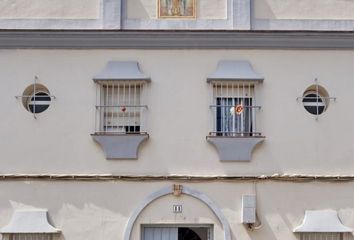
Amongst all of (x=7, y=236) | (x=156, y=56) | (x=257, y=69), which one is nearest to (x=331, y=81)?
(x=257, y=69)

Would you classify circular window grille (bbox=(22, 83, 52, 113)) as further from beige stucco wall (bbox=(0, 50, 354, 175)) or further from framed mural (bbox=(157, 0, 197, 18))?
framed mural (bbox=(157, 0, 197, 18))

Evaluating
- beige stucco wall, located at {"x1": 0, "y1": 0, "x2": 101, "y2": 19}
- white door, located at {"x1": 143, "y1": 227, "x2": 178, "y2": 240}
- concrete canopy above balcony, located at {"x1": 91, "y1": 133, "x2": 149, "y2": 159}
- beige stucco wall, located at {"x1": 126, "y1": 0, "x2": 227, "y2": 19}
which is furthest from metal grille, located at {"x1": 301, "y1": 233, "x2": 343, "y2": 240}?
beige stucco wall, located at {"x1": 0, "y1": 0, "x2": 101, "y2": 19}

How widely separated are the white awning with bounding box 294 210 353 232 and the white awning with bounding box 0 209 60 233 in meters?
4.82

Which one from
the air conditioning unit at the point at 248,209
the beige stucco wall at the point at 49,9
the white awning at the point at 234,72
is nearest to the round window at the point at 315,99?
the white awning at the point at 234,72

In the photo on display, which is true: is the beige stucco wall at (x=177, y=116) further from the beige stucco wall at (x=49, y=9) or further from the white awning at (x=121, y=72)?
the beige stucco wall at (x=49, y=9)

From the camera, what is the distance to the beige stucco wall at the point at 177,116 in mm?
14844

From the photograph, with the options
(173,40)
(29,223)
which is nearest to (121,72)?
(173,40)

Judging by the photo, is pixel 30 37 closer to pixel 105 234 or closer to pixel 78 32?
pixel 78 32

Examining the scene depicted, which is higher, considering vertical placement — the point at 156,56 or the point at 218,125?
the point at 156,56

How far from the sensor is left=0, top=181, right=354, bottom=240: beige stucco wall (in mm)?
14633

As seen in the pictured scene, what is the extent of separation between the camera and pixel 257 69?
15.1m

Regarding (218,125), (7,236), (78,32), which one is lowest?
(7,236)

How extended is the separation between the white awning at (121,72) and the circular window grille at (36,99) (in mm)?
1091

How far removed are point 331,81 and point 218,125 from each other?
2.45 meters
